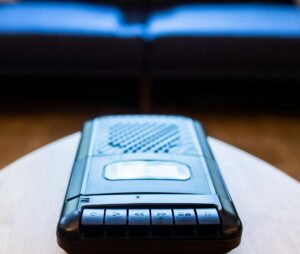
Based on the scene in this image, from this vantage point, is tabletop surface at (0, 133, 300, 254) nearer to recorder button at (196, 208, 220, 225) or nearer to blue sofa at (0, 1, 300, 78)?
recorder button at (196, 208, 220, 225)

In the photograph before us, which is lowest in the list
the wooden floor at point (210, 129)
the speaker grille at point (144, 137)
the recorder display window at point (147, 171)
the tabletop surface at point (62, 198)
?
the wooden floor at point (210, 129)

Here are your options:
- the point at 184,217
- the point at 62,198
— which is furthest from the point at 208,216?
the point at 62,198

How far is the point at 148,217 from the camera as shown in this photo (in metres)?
0.60

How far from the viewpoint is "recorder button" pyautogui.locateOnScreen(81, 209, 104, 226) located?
0.60 m

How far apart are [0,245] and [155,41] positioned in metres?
1.22

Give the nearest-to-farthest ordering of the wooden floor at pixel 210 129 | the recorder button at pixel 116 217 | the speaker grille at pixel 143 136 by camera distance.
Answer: the recorder button at pixel 116 217
the speaker grille at pixel 143 136
the wooden floor at pixel 210 129

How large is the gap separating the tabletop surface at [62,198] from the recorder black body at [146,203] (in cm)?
5

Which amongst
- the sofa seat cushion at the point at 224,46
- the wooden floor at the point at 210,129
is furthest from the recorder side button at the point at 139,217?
the sofa seat cushion at the point at 224,46

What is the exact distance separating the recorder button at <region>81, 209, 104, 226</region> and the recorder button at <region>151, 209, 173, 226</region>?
0.07m

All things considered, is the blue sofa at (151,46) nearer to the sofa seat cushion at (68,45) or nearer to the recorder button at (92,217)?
the sofa seat cushion at (68,45)

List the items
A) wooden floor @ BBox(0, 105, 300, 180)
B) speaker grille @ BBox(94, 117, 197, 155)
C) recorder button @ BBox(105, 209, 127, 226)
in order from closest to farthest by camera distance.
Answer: recorder button @ BBox(105, 209, 127, 226) → speaker grille @ BBox(94, 117, 197, 155) → wooden floor @ BBox(0, 105, 300, 180)

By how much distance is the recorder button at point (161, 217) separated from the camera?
602mm

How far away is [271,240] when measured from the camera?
65 centimetres

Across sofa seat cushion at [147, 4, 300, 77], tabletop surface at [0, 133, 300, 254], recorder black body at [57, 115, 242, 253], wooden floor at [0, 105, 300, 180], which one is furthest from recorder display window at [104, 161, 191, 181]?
sofa seat cushion at [147, 4, 300, 77]
